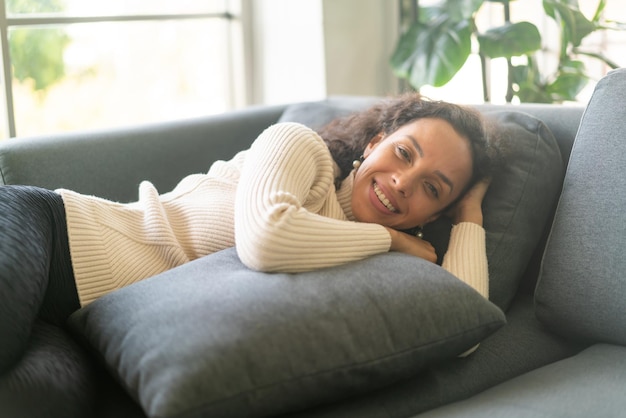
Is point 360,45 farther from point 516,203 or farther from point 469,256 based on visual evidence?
point 469,256

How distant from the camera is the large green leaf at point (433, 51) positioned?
105 inches

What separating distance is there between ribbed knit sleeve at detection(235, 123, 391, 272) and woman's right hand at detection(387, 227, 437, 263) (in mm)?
98

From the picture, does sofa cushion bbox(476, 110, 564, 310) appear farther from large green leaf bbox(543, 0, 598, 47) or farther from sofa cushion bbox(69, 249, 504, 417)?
large green leaf bbox(543, 0, 598, 47)

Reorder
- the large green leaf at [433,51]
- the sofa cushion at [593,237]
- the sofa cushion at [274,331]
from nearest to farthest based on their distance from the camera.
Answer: the sofa cushion at [274,331], the sofa cushion at [593,237], the large green leaf at [433,51]


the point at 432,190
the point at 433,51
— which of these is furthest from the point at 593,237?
the point at 433,51

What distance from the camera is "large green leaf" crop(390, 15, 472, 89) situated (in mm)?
2662

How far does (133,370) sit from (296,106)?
1.24 m

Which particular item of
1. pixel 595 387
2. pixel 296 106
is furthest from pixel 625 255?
pixel 296 106

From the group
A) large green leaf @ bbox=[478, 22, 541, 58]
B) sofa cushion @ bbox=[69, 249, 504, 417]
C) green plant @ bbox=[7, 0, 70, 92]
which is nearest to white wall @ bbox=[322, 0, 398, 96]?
large green leaf @ bbox=[478, 22, 541, 58]

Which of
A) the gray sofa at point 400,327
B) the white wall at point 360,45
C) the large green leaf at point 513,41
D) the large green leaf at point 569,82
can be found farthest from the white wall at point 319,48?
the gray sofa at point 400,327

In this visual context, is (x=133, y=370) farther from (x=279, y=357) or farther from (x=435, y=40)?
(x=435, y=40)

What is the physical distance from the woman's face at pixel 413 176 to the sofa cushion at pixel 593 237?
0.23 m

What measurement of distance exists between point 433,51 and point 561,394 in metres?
1.58

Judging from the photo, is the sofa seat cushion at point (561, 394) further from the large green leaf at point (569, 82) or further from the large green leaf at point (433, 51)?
the large green leaf at point (433, 51)
